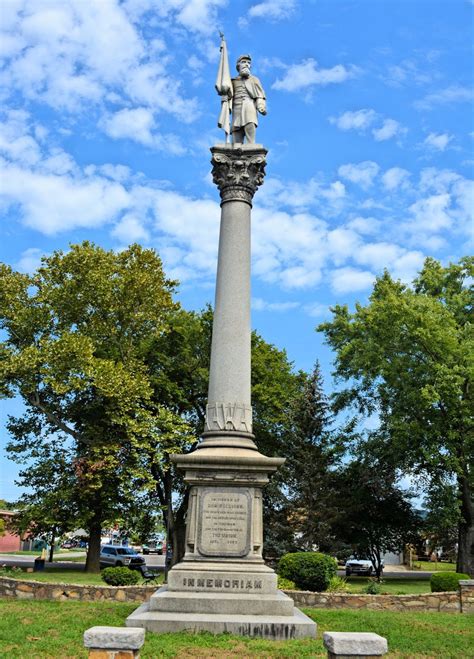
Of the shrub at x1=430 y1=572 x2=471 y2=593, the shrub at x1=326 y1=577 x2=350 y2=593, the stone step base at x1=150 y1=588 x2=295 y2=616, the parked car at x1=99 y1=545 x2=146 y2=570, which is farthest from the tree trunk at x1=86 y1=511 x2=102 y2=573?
the stone step base at x1=150 y1=588 x2=295 y2=616

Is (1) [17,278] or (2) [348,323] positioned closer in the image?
(1) [17,278]

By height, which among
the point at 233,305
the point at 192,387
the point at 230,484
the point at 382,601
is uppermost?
the point at 192,387

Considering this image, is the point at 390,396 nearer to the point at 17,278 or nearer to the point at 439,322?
the point at 439,322

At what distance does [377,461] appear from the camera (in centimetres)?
3269

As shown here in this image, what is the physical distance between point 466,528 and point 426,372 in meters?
7.52

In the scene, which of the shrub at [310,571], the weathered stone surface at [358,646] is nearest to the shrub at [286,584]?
the shrub at [310,571]

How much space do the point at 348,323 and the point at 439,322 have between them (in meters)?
6.12

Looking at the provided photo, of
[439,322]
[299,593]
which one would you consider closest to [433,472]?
[439,322]

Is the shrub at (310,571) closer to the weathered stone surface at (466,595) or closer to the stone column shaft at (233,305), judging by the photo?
the weathered stone surface at (466,595)

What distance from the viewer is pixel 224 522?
11.1 metres

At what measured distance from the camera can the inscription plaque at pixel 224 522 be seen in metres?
11.0

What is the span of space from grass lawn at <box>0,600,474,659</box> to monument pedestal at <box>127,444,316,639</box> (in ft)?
1.26

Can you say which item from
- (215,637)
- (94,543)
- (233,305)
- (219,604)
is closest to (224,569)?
(219,604)

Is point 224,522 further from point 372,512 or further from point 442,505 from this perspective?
point 372,512
